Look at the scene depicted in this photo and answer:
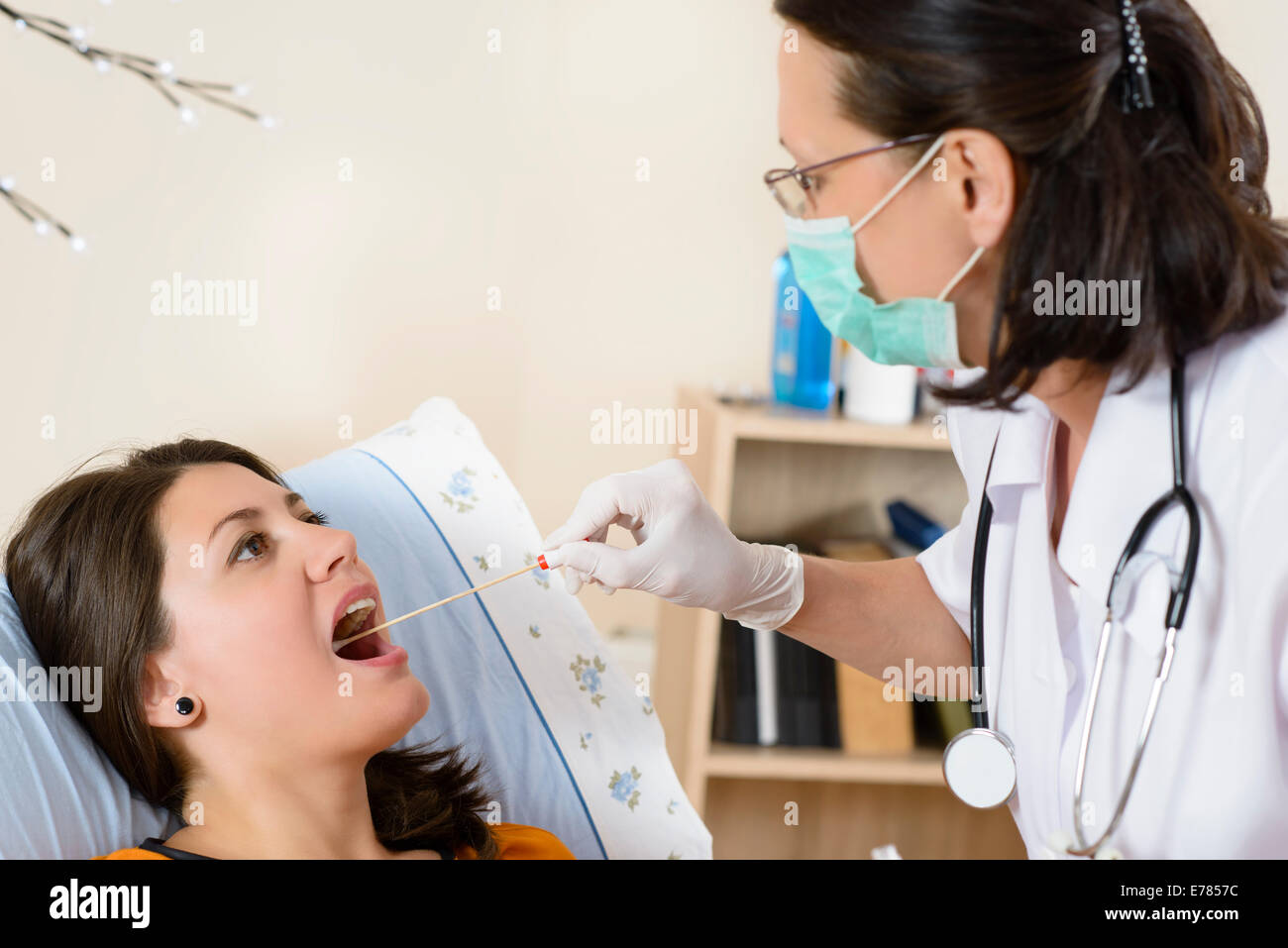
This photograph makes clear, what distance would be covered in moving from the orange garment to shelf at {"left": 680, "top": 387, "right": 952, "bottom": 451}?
798 mm

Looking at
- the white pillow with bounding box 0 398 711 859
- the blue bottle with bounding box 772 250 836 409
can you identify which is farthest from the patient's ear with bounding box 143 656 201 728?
the blue bottle with bounding box 772 250 836 409

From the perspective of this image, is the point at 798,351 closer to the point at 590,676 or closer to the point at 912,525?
the point at 912,525

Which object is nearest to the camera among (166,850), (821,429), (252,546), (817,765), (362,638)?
(166,850)

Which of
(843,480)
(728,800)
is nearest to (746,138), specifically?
(843,480)

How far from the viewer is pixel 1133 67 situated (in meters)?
0.89

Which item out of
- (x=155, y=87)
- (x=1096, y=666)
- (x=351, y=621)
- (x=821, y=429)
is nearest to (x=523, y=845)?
(x=351, y=621)

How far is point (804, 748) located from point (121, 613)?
1.28 meters

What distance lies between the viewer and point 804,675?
6.55 ft

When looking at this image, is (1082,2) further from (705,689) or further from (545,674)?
(705,689)

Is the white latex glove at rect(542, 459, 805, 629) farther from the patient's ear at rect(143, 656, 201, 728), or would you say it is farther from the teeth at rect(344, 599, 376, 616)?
the patient's ear at rect(143, 656, 201, 728)

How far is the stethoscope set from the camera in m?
0.87

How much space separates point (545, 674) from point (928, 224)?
0.82 m

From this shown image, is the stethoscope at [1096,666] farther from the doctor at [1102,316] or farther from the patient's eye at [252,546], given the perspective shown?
the patient's eye at [252,546]
